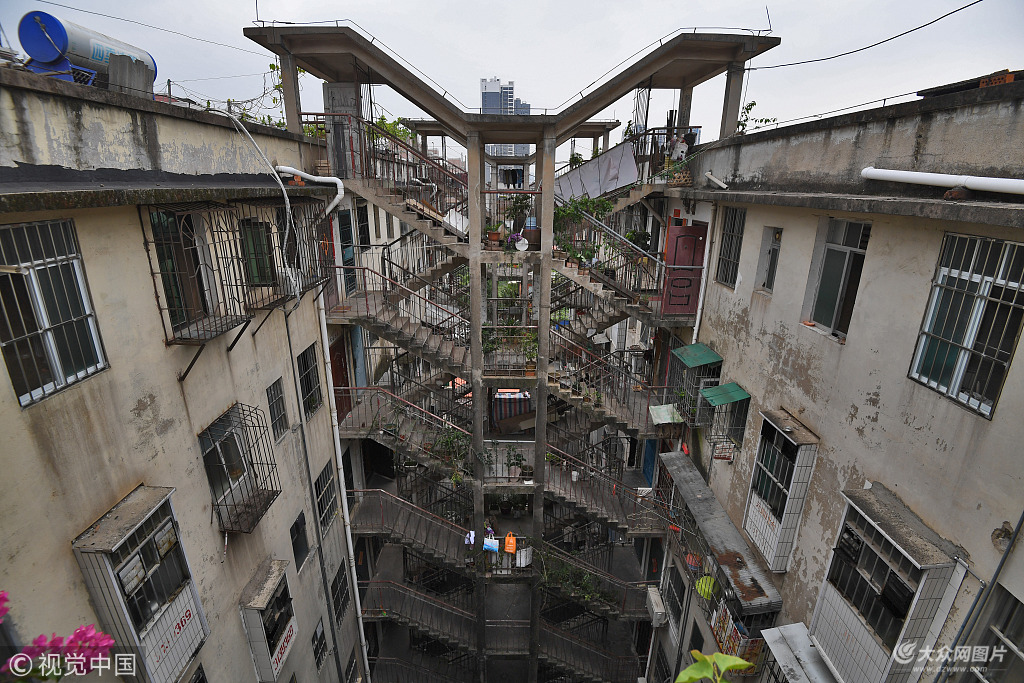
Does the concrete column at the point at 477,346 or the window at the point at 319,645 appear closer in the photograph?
the concrete column at the point at 477,346

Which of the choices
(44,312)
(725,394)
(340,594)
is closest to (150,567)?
(44,312)

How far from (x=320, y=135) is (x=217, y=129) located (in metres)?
5.28

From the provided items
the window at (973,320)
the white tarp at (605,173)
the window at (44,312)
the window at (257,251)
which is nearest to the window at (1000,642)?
the window at (973,320)

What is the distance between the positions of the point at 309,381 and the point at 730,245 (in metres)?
9.60

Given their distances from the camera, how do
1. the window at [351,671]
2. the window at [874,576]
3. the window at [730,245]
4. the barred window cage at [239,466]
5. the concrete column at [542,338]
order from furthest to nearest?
the window at [351,671] < the window at [730,245] < the concrete column at [542,338] < the barred window cage at [239,466] < the window at [874,576]

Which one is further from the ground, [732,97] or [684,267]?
[732,97]

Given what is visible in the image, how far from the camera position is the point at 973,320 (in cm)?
523

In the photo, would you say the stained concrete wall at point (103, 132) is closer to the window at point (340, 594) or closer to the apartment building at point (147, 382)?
the apartment building at point (147, 382)

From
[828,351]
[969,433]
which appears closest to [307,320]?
[828,351]

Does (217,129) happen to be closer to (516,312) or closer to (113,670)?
(113,670)

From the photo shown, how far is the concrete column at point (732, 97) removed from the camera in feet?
36.1

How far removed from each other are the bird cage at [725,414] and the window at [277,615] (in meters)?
8.76

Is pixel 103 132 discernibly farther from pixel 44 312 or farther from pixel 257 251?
pixel 257 251

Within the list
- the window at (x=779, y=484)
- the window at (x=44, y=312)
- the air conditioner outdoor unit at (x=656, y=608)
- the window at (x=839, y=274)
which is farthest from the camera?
the air conditioner outdoor unit at (x=656, y=608)
